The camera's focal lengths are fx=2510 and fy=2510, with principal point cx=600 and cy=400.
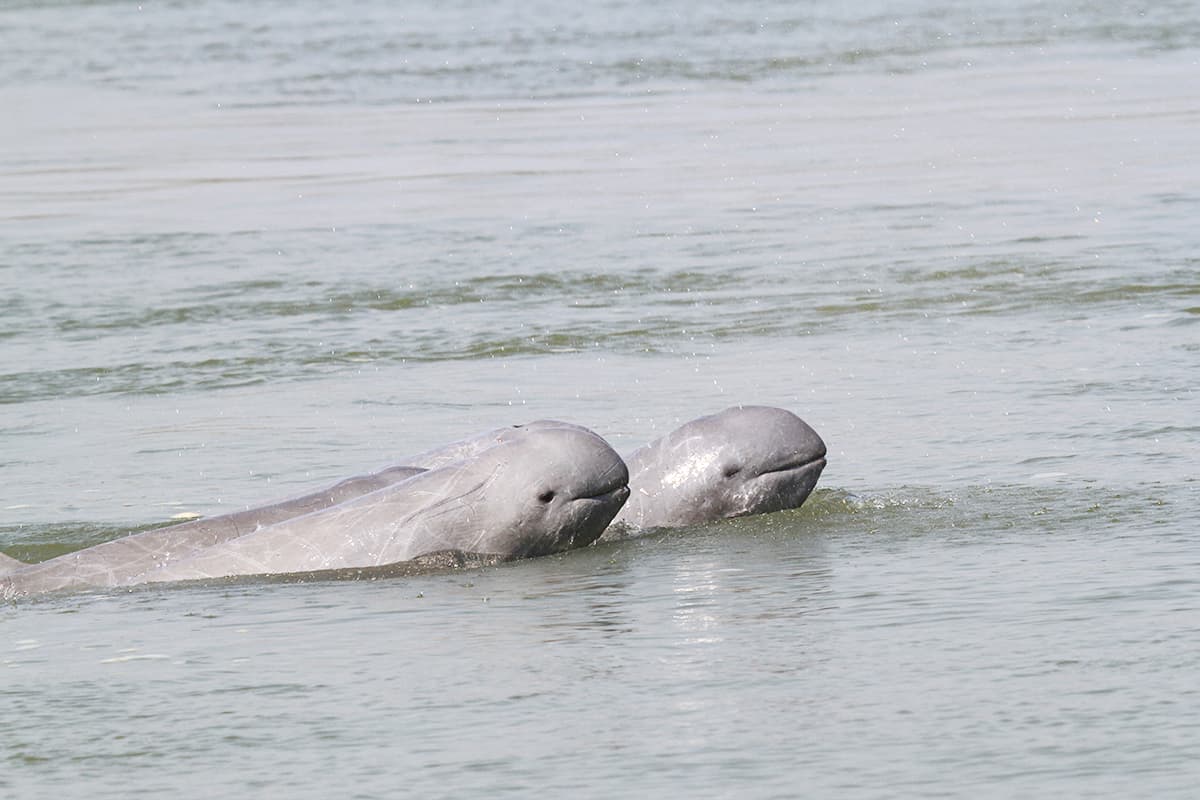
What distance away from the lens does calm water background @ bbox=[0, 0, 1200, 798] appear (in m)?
6.96

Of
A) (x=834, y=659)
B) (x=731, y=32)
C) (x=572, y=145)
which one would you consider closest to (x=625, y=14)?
(x=731, y=32)

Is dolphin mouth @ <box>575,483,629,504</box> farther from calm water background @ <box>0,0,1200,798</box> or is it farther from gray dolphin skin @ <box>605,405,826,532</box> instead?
gray dolphin skin @ <box>605,405,826,532</box>

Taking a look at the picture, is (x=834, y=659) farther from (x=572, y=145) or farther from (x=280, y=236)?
(x=572, y=145)

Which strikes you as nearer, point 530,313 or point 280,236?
point 530,313

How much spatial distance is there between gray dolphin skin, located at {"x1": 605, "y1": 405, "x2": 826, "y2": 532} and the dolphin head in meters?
0.62

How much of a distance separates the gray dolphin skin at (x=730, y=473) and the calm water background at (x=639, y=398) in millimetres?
195

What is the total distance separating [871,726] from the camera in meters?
6.82

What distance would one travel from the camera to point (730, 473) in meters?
10.3

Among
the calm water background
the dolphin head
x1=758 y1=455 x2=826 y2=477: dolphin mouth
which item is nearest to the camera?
the calm water background

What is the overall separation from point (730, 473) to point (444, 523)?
4.41 feet

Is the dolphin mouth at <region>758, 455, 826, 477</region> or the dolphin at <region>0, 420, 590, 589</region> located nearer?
the dolphin at <region>0, 420, 590, 589</region>

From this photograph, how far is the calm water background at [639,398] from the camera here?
696 cm

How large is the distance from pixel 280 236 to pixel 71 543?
33.5ft

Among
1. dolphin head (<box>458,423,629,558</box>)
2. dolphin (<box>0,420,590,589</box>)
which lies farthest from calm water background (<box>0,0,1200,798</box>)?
→ dolphin (<box>0,420,590,589</box>)
